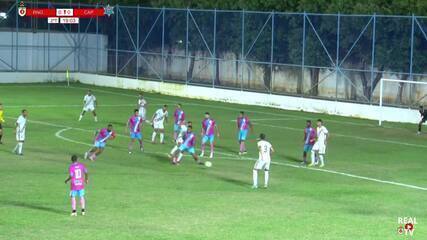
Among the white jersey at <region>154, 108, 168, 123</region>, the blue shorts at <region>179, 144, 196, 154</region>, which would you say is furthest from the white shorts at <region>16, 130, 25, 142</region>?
the white jersey at <region>154, 108, 168, 123</region>

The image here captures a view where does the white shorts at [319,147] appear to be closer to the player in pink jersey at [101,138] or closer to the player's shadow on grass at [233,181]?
the player's shadow on grass at [233,181]

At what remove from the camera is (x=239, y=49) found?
2872 inches

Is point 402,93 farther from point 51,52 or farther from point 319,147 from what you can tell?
point 51,52

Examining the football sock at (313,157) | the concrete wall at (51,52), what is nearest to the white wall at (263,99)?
the concrete wall at (51,52)

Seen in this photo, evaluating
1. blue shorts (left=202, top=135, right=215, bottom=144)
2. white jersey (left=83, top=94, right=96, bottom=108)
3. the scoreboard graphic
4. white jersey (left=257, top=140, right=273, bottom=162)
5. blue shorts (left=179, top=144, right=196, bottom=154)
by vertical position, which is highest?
the scoreboard graphic

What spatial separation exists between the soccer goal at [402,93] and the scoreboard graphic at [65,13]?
2923 centimetres

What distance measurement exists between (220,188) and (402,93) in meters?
29.5

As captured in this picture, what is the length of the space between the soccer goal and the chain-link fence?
6cm

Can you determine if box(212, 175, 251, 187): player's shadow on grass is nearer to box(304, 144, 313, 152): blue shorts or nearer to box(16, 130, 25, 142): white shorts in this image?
box(304, 144, 313, 152): blue shorts

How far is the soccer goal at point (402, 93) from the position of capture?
60.4 meters

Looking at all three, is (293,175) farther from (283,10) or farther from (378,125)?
(283,10)

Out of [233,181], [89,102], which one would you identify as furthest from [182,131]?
[89,102]

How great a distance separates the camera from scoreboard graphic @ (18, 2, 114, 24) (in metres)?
83.1

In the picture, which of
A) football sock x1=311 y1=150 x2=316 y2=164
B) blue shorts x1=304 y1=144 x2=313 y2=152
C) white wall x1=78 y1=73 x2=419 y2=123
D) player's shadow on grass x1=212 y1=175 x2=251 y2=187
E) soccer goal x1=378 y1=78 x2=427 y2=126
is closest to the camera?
player's shadow on grass x1=212 y1=175 x2=251 y2=187
